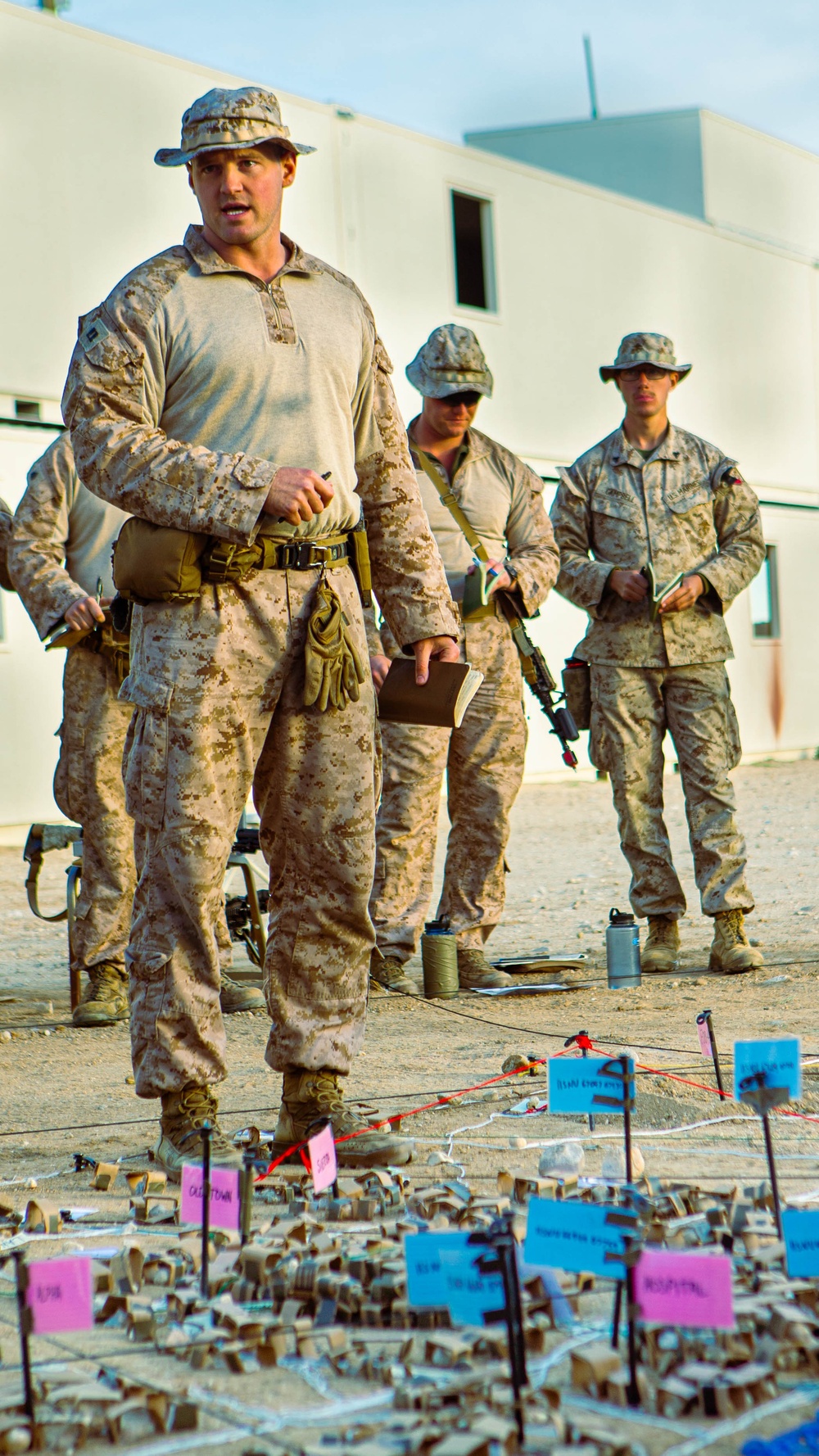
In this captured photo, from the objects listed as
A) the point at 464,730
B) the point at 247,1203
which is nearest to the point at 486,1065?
the point at 247,1203

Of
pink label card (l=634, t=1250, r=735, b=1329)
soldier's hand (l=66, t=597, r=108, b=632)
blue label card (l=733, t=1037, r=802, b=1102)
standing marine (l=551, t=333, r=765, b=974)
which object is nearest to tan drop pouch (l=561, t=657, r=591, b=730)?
standing marine (l=551, t=333, r=765, b=974)

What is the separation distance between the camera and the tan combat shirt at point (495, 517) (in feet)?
19.1

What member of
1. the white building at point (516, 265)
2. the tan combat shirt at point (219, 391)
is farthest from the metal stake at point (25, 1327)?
the white building at point (516, 265)

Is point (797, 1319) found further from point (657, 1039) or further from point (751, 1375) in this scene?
point (657, 1039)

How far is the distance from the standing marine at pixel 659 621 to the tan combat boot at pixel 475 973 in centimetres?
58

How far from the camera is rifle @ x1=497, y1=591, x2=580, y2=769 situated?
232 inches

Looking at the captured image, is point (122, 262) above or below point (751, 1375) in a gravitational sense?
above

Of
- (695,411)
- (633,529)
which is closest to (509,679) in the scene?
(633,529)

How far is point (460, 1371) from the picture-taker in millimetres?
2096

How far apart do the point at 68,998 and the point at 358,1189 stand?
10.6 feet

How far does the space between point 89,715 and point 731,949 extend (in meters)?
2.40

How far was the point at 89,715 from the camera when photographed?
546 centimetres

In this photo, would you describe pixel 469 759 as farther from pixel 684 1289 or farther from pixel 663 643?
pixel 684 1289

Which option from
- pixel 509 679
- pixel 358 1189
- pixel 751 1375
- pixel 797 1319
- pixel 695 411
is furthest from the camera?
pixel 695 411
